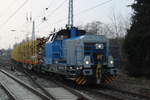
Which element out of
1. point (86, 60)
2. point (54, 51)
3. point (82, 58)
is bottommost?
point (86, 60)

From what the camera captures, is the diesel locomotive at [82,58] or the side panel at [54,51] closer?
the diesel locomotive at [82,58]

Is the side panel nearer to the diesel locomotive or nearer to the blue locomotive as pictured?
the diesel locomotive

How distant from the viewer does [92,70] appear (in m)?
16.0

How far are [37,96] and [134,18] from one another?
1107 cm

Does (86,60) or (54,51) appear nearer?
(86,60)

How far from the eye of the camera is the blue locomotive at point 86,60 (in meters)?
16.0

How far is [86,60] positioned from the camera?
626 inches

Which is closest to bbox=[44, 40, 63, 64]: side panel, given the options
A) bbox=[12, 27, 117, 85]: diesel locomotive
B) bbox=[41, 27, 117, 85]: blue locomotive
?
bbox=[12, 27, 117, 85]: diesel locomotive

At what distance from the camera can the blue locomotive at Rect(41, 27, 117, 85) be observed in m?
16.0

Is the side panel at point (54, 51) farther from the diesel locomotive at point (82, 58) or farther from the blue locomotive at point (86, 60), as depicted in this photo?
the blue locomotive at point (86, 60)

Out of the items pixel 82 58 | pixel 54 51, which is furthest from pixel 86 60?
Result: pixel 54 51

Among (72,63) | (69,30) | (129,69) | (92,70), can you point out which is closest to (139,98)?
(92,70)

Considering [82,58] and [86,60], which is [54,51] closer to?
[82,58]

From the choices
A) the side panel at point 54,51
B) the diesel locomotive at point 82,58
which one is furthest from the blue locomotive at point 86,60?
the side panel at point 54,51
